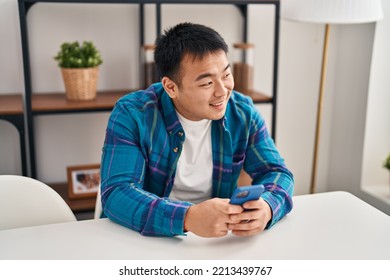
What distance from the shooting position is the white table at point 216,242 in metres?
1.17

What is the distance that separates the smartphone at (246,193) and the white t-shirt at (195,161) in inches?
14.6

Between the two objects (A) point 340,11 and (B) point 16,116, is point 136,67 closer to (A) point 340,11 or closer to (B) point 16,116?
(B) point 16,116

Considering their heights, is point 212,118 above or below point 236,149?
above

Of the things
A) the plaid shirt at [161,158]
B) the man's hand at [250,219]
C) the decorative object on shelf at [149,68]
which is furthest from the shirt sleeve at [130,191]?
the decorative object on shelf at [149,68]

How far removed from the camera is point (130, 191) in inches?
53.7

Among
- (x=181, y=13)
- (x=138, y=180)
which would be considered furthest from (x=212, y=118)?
(x=181, y=13)

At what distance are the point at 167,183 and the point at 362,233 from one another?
58cm

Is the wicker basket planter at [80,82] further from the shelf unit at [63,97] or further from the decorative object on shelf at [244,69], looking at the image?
the decorative object on shelf at [244,69]

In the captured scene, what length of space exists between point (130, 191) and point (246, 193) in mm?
325

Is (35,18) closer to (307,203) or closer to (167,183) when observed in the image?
(167,183)

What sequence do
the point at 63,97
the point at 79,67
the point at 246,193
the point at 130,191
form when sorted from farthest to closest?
the point at 63,97, the point at 79,67, the point at 130,191, the point at 246,193

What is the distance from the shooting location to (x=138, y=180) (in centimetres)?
144

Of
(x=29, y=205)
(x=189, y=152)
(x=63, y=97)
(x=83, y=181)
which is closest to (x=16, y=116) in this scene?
(x=63, y=97)
